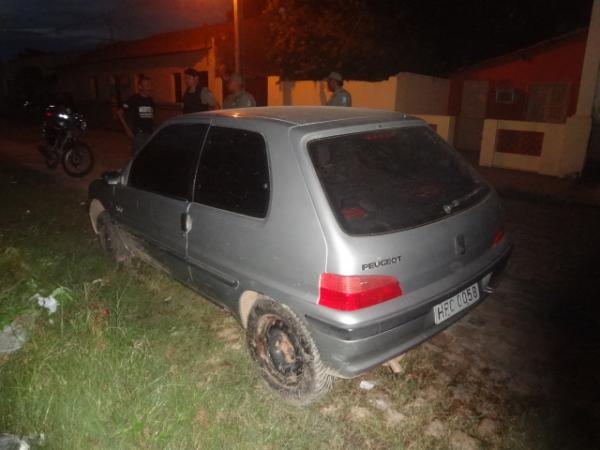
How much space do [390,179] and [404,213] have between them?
0.26 m

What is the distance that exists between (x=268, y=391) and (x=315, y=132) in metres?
1.64

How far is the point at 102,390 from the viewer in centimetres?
284

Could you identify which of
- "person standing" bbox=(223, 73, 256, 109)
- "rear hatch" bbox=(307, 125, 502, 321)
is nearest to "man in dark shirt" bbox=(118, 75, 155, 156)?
"person standing" bbox=(223, 73, 256, 109)

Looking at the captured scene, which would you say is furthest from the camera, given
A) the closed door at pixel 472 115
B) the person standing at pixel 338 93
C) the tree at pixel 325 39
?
the tree at pixel 325 39

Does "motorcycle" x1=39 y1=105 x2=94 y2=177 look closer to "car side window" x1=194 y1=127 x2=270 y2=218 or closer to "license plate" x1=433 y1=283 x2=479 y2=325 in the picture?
"car side window" x1=194 y1=127 x2=270 y2=218

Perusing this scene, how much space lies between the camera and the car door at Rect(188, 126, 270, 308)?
2.78 m

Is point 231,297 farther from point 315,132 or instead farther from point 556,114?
point 556,114

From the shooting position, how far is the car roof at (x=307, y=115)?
112 inches

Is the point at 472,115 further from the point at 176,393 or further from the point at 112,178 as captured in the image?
the point at 176,393

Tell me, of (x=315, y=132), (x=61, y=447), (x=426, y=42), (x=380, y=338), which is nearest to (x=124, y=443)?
(x=61, y=447)

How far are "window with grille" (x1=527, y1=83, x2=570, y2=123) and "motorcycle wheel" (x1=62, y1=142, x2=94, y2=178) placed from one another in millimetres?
11986

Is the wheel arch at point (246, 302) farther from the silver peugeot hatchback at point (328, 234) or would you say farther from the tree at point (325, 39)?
the tree at point (325, 39)

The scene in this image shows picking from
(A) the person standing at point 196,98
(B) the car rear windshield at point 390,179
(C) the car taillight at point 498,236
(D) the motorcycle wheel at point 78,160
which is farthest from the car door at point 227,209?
(D) the motorcycle wheel at point 78,160

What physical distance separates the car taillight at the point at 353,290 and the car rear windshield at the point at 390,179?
0.79 ft
